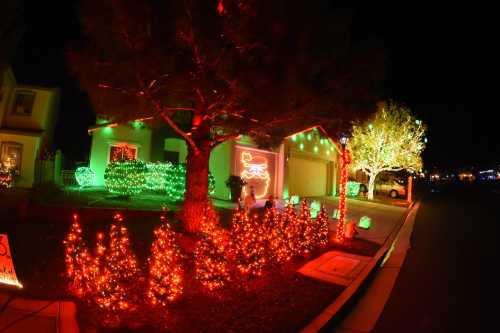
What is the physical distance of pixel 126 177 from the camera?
1265cm

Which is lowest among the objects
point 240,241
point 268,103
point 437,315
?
point 437,315

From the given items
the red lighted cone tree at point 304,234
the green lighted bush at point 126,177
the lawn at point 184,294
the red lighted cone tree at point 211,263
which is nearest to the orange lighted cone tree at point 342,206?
the red lighted cone tree at point 304,234

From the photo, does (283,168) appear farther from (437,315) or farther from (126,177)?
(437,315)

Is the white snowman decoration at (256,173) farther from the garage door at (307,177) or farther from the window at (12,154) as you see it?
the window at (12,154)

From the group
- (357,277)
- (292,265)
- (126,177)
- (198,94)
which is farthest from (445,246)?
(126,177)

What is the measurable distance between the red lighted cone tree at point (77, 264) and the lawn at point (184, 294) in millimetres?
184

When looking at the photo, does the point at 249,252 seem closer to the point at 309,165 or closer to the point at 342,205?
the point at 342,205

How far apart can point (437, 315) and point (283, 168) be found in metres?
13.8

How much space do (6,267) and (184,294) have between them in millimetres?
2409

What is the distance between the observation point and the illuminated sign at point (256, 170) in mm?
16203

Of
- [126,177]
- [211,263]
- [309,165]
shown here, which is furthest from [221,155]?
[211,263]

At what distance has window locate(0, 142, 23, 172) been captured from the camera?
15.9 metres

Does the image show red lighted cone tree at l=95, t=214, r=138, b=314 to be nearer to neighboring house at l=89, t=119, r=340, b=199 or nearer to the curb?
the curb

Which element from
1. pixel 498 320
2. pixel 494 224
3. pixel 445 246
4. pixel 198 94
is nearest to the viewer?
pixel 498 320
